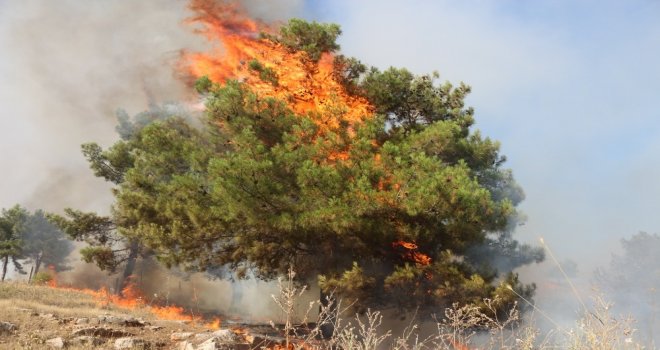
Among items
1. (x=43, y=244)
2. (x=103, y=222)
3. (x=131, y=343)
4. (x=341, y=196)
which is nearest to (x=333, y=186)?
(x=341, y=196)

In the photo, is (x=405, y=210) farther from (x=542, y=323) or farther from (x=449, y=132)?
(x=542, y=323)

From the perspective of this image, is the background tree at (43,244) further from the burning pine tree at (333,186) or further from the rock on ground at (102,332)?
the rock on ground at (102,332)

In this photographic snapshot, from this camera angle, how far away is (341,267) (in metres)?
13.6

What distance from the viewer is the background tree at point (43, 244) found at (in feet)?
153

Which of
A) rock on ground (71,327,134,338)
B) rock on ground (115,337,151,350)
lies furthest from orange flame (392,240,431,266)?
rock on ground (71,327,134,338)

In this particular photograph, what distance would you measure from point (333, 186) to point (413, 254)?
367cm

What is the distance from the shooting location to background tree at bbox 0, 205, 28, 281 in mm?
39156

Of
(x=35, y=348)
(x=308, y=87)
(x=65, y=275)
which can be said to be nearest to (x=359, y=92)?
(x=308, y=87)

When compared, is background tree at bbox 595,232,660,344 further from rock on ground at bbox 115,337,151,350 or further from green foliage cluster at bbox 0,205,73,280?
green foliage cluster at bbox 0,205,73,280

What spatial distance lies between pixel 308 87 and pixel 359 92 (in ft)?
5.78

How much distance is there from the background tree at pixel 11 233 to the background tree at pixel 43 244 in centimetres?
238

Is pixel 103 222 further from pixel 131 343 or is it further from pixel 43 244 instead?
pixel 43 244

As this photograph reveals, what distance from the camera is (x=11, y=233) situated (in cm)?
4200

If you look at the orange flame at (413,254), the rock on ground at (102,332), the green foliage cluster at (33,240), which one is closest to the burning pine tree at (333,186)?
the orange flame at (413,254)
